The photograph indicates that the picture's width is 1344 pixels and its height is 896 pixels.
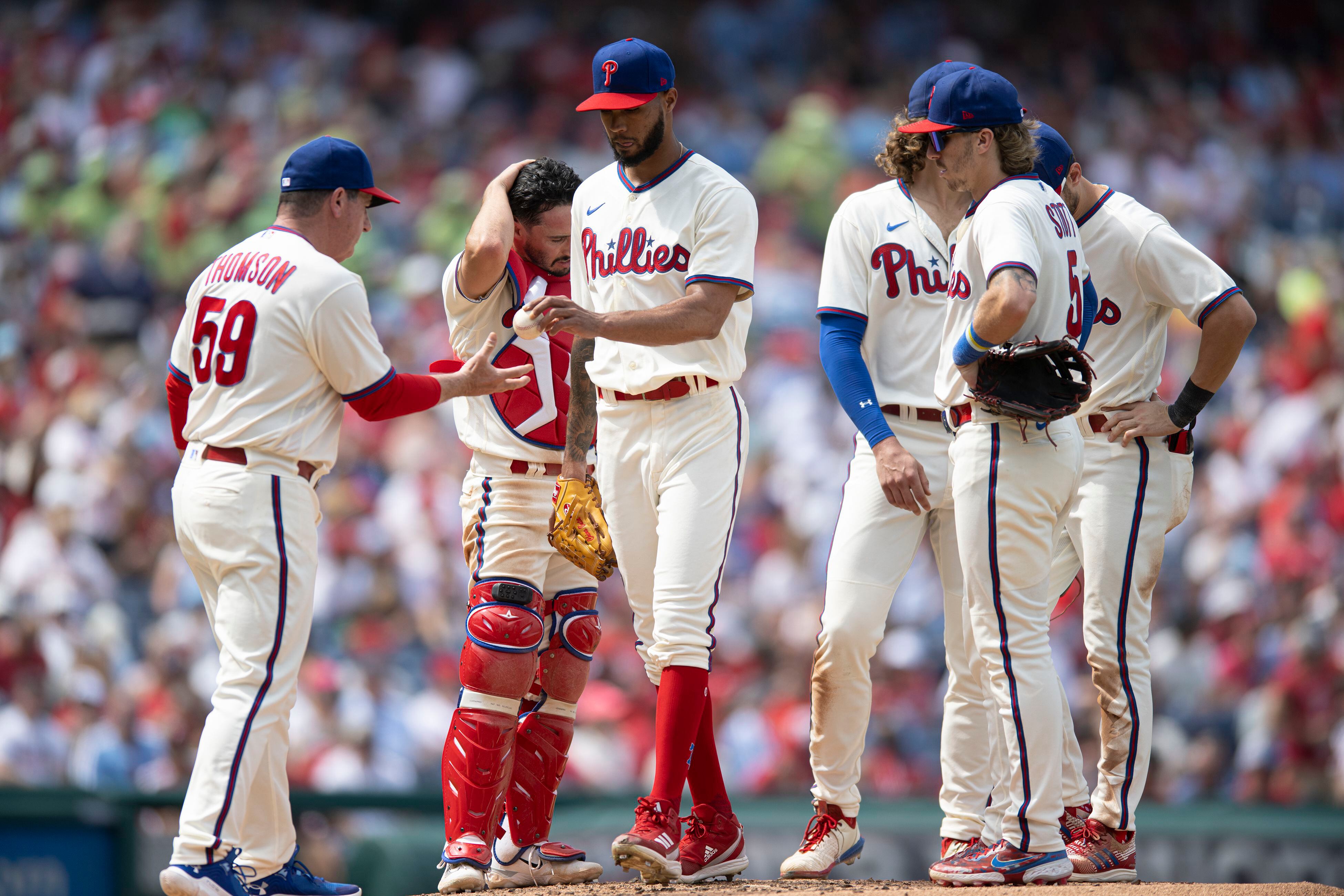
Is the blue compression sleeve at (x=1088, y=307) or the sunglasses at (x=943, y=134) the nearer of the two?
the sunglasses at (x=943, y=134)

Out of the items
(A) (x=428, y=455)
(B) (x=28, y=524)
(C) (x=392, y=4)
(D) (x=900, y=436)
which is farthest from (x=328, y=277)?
(C) (x=392, y=4)

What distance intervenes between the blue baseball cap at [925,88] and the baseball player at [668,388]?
51cm

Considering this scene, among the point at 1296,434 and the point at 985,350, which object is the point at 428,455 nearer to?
the point at 1296,434

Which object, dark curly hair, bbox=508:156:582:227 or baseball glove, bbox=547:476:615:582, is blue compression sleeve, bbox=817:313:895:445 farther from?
dark curly hair, bbox=508:156:582:227

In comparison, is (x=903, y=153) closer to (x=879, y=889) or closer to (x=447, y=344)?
(x=879, y=889)

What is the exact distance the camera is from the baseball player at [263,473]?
3557 mm

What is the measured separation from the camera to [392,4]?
541 inches

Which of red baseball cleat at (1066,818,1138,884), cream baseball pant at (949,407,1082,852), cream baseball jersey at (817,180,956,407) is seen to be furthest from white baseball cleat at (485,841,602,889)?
cream baseball jersey at (817,180,956,407)

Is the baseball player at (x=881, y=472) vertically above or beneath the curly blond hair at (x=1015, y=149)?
beneath

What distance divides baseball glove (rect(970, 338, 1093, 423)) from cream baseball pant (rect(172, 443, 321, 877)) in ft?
5.81

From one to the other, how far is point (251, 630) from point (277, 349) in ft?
2.36

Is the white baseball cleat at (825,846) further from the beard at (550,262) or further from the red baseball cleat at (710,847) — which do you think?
the beard at (550,262)

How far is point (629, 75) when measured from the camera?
3.85 metres

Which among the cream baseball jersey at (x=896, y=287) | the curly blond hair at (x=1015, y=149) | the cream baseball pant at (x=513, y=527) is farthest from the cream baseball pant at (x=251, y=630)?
the curly blond hair at (x=1015, y=149)
